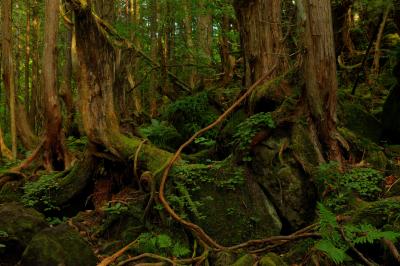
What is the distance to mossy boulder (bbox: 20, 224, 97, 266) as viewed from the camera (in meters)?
5.22

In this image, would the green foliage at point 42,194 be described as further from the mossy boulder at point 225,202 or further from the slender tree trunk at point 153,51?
the slender tree trunk at point 153,51

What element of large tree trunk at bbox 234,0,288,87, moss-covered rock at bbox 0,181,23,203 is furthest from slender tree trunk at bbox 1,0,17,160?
large tree trunk at bbox 234,0,288,87

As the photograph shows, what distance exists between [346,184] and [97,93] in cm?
478

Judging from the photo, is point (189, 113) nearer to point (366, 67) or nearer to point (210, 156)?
point (210, 156)

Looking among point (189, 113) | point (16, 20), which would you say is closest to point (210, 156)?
point (189, 113)

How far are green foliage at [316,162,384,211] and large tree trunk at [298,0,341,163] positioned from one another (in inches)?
18.6

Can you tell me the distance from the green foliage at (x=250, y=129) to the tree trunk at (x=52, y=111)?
4.56 m

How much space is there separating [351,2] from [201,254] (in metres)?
10.1

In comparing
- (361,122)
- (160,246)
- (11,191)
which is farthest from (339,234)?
(11,191)

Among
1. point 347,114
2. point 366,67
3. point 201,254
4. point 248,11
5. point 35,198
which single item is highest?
point 248,11

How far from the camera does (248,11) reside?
861 centimetres

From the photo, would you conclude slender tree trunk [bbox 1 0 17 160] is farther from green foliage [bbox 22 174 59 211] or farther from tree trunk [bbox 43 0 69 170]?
green foliage [bbox 22 174 59 211]

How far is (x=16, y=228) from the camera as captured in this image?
6129 millimetres

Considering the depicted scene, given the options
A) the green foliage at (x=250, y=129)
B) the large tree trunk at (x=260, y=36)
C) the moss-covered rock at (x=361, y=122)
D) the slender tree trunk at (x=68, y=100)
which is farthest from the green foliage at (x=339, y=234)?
the slender tree trunk at (x=68, y=100)
